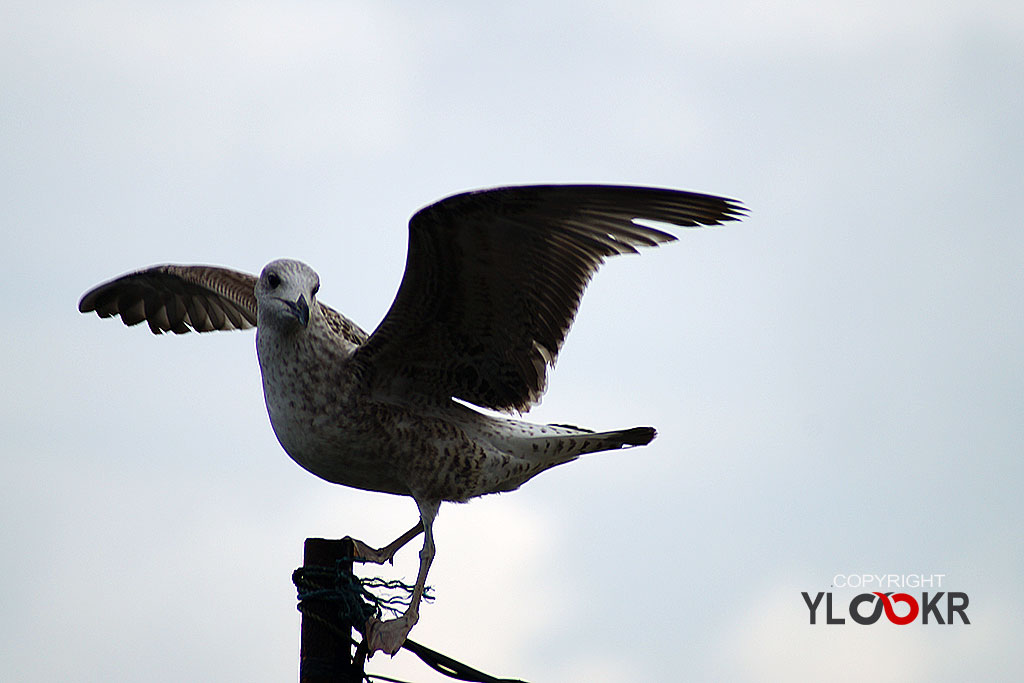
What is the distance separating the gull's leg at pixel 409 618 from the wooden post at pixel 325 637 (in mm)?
100

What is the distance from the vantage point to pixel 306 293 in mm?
4316

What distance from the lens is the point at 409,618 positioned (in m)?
4.18

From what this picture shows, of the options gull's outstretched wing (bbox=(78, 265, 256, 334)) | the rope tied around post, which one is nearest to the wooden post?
the rope tied around post

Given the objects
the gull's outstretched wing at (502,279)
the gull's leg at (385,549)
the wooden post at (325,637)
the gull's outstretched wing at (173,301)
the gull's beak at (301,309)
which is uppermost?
the gull's outstretched wing at (173,301)

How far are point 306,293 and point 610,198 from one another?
1260 millimetres

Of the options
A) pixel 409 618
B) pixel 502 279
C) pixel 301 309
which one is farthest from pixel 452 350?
pixel 409 618

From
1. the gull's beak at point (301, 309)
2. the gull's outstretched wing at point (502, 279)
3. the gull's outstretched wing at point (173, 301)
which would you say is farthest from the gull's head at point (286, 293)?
the gull's outstretched wing at point (173, 301)

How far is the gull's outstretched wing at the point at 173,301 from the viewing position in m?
5.86

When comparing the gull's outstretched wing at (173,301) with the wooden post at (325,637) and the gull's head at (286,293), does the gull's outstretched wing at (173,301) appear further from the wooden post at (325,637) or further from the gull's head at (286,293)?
the wooden post at (325,637)

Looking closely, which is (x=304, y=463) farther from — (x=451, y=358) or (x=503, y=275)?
(x=503, y=275)

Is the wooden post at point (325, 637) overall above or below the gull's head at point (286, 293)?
below

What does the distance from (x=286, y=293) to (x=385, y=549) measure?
1297 millimetres

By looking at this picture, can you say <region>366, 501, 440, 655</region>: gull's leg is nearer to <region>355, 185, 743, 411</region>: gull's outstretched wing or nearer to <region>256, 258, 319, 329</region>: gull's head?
<region>355, 185, 743, 411</region>: gull's outstretched wing

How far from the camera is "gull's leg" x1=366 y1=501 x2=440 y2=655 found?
4.04 metres
